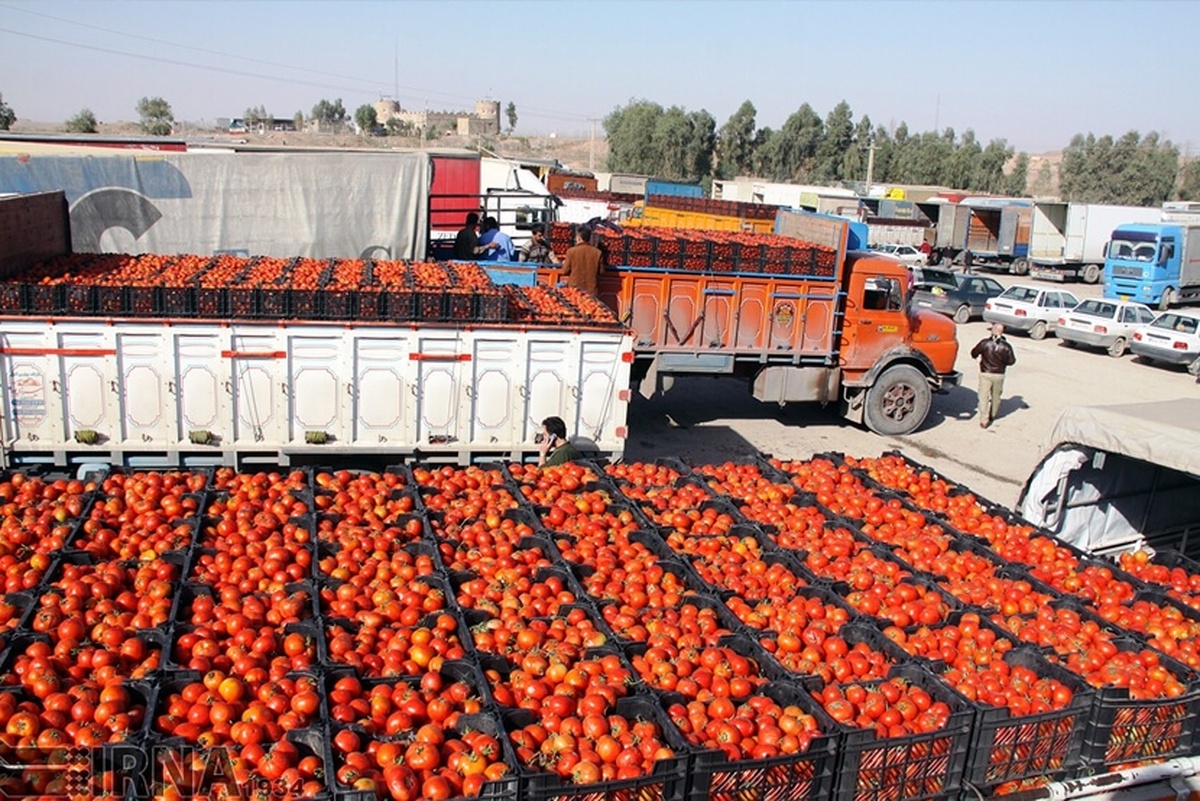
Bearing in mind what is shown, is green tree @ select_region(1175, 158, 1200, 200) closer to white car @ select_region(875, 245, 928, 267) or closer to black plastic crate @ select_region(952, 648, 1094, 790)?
white car @ select_region(875, 245, 928, 267)

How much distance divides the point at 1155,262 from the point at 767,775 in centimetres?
3479

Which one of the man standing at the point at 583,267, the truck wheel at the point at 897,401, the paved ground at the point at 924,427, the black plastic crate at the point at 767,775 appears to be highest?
the man standing at the point at 583,267

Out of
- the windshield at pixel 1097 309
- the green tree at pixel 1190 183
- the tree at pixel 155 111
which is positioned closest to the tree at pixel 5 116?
the tree at pixel 155 111

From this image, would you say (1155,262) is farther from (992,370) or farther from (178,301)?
(178,301)

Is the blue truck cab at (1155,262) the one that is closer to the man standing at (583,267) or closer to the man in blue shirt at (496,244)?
the man in blue shirt at (496,244)

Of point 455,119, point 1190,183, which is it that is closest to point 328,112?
point 455,119

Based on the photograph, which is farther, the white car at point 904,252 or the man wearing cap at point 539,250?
the white car at point 904,252

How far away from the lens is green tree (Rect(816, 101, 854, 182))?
8188 centimetres

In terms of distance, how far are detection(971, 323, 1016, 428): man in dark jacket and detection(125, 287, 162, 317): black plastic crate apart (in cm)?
1358

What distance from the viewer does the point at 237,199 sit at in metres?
18.0

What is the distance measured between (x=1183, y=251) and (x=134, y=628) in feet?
122

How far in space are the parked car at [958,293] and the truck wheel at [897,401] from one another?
524 inches

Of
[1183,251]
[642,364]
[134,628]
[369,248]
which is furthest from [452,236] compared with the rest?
[1183,251]

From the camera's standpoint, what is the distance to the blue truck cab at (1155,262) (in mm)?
33531
